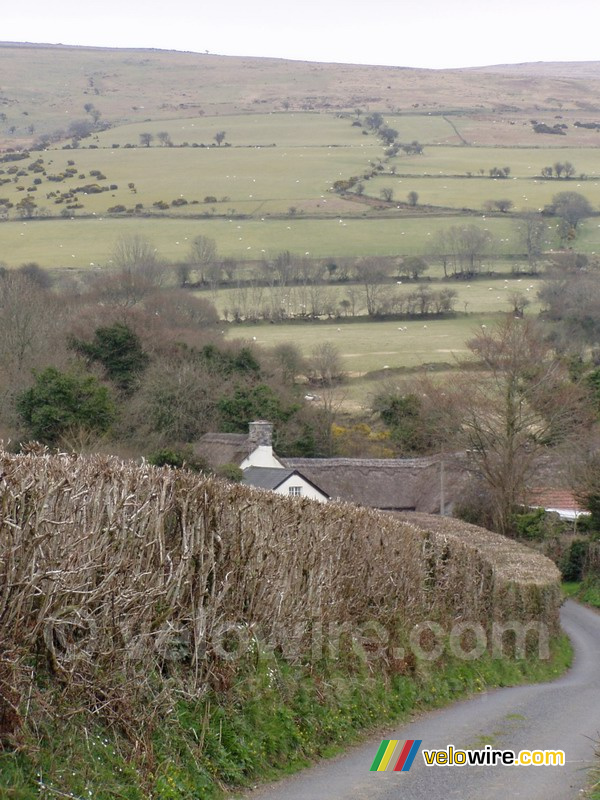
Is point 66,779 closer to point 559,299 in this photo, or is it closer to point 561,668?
point 561,668

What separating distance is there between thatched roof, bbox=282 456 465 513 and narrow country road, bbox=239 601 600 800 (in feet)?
100

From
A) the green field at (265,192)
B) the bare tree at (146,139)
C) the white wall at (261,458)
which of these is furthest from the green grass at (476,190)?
the white wall at (261,458)

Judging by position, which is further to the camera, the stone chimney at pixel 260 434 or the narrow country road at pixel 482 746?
the stone chimney at pixel 260 434

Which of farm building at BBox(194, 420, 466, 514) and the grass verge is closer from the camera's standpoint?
the grass verge

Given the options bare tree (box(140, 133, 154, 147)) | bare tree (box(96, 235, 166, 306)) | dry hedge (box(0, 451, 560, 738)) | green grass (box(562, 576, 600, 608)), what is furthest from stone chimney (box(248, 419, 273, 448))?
bare tree (box(140, 133, 154, 147))

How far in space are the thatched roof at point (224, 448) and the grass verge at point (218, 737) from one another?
33523mm

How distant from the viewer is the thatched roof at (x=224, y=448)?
1863 inches

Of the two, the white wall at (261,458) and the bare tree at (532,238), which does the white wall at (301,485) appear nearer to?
the white wall at (261,458)

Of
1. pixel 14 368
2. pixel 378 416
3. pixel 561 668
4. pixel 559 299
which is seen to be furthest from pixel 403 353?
pixel 561 668

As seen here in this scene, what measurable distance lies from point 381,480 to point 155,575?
4071 cm

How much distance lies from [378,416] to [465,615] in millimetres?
43943

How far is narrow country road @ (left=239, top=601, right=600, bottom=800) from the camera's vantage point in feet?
31.3

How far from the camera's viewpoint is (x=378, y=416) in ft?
203

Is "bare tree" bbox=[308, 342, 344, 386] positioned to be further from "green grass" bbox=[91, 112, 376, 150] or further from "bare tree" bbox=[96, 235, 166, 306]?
"green grass" bbox=[91, 112, 376, 150]
